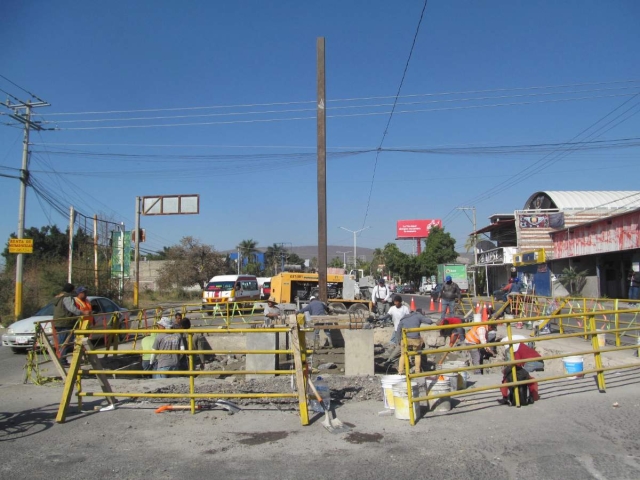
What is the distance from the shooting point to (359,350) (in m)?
9.97

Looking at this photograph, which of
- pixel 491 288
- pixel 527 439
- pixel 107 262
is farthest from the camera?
pixel 491 288

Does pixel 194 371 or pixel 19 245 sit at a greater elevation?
pixel 19 245

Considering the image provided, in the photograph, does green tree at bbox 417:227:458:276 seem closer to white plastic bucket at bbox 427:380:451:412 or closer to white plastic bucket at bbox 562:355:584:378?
white plastic bucket at bbox 562:355:584:378

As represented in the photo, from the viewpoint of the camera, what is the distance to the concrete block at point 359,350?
32.7 feet

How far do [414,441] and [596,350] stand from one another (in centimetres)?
326

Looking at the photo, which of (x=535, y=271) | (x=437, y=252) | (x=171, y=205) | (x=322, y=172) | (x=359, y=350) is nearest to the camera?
(x=359, y=350)

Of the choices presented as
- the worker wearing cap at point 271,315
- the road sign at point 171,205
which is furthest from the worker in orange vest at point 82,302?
the road sign at point 171,205

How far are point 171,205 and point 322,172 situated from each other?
39.3 feet

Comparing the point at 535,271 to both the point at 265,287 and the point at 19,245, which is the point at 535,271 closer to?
the point at 265,287

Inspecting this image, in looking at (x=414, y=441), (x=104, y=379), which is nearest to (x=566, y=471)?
(x=414, y=441)

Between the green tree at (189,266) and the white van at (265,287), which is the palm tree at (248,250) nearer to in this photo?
the green tree at (189,266)

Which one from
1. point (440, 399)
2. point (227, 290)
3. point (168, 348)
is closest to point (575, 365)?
point (440, 399)

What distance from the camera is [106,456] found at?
17.0ft

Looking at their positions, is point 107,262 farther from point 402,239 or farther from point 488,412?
point 402,239
